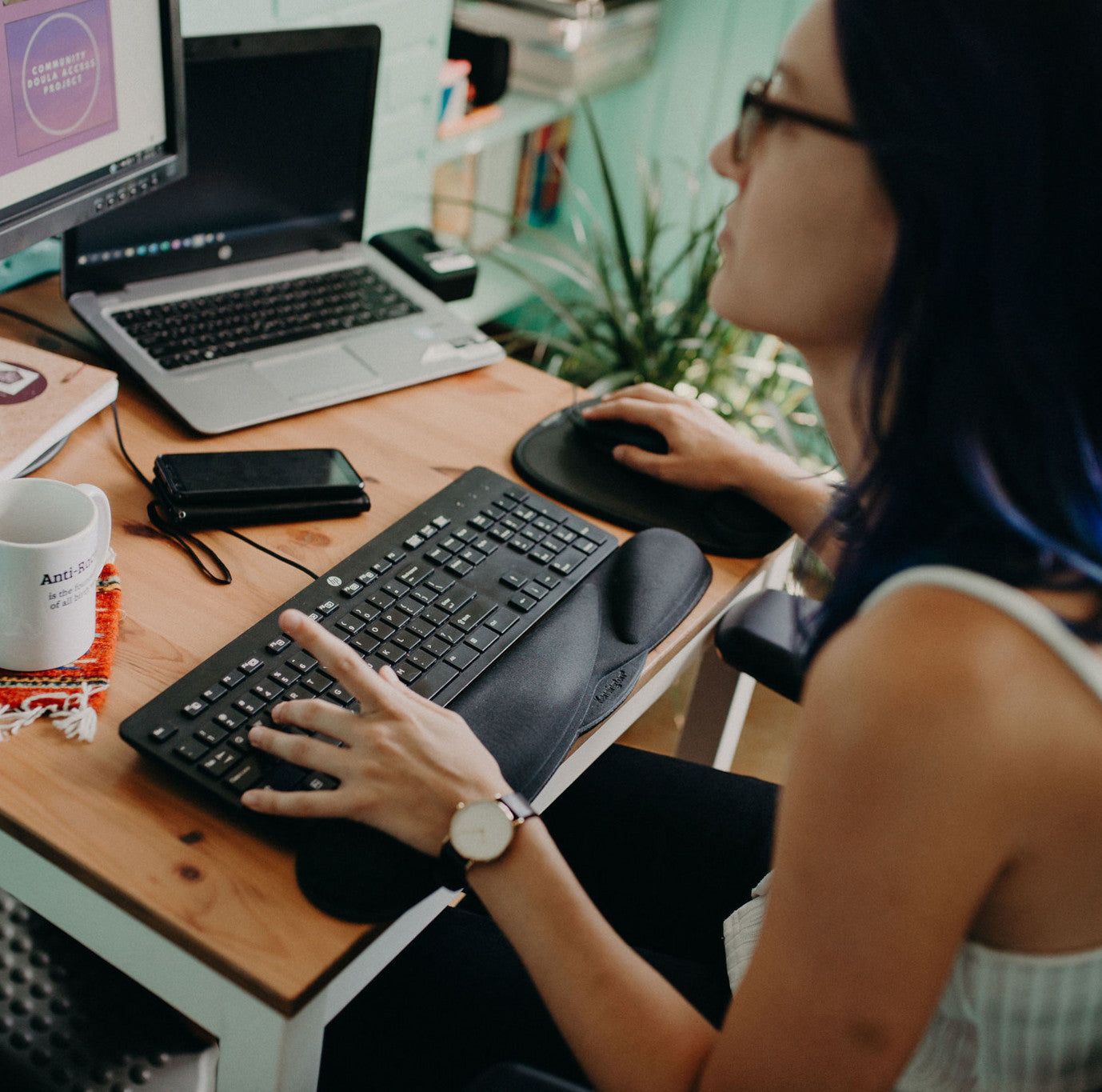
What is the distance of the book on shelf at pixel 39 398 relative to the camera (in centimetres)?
88

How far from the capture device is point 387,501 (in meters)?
0.99

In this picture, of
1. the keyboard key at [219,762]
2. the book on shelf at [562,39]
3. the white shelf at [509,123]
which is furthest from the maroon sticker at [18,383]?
the book on shelf at [562,39]

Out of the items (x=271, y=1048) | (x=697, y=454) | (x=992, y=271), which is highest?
(x=992, y=271)

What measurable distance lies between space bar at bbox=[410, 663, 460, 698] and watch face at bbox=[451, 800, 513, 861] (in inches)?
4.6

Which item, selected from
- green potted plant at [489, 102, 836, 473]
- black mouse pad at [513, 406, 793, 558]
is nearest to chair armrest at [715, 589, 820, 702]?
black mouse pad at [513, 406, 793, 558]

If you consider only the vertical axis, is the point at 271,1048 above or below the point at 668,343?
above

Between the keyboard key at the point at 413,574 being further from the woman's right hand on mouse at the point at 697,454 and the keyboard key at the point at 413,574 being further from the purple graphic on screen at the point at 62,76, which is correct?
the purple graphic on screen at the point at 62,76

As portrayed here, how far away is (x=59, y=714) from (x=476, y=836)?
0.29 meters

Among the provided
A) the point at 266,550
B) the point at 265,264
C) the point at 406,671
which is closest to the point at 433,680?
the point at 406,671

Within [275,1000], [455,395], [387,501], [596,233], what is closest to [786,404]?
[596,233]

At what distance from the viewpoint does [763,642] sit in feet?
3.21

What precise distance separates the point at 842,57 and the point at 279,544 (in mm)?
571

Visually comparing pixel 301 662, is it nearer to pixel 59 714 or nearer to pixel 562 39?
pixel 59 714

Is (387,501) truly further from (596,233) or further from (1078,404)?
(596,233)
